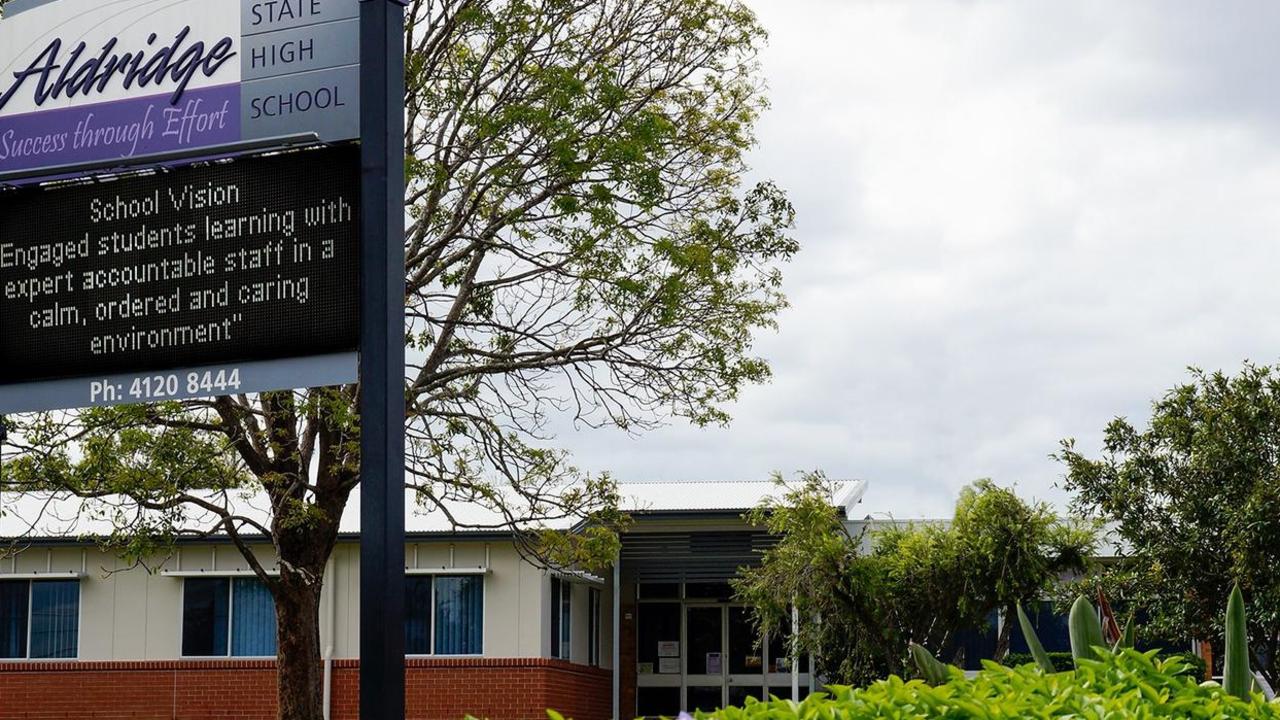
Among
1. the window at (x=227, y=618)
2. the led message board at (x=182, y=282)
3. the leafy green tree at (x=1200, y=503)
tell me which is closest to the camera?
the led message board at (x=182, y=282)

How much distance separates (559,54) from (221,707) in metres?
15.2


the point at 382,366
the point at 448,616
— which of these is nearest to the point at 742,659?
the point at 448,616

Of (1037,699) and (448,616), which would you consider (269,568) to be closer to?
(448,616)

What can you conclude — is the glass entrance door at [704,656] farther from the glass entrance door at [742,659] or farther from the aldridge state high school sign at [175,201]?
the aldridge state high school sign at [175,201]

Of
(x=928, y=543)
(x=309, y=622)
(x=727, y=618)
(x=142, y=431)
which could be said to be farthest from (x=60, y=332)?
(x=727, y=618)

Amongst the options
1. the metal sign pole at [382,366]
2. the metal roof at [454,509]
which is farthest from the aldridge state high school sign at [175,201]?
the metal roof at [454,509]

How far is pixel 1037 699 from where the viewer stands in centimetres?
582

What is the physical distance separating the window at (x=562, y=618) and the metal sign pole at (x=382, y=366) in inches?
851

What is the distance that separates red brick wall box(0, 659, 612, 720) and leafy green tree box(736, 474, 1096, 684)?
16.4 ft

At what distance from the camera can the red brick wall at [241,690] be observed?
28.6 meters

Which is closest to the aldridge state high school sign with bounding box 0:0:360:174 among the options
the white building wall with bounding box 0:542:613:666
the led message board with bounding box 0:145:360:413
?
the led message board with bounding box 0:145:360:413

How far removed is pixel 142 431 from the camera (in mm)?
18562

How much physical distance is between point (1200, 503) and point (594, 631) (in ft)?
45.1

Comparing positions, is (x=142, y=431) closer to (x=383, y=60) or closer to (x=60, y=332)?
(x=60, y=332)
